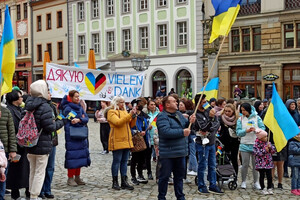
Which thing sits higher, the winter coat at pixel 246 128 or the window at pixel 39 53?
the window at pixel 39 53

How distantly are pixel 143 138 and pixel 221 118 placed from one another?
5.52ft

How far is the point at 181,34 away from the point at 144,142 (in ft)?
83.6

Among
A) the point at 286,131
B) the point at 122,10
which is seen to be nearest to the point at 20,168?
the point at 286,131

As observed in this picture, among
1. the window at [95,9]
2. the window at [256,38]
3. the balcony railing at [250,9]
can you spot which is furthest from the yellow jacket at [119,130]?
the window at [95,9]

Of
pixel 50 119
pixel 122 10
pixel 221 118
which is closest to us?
pixel 50 119

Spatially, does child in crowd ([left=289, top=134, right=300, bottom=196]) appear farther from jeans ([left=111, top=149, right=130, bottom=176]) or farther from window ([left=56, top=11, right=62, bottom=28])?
window ([left=56, top=11, right=62, bottom=28])

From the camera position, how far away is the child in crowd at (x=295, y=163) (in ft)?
28.6

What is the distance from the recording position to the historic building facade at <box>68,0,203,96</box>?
3344 cm

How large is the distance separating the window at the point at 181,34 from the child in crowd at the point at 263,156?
84.3 feet

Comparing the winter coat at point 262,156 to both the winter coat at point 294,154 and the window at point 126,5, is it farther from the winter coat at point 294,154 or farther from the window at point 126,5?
the window at point 126,5

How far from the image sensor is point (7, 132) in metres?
7.04

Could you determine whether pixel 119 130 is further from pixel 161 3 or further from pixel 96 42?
pixel 96 42

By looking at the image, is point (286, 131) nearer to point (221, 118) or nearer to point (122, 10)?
point (221, 118)

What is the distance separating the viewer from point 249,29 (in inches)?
1193
